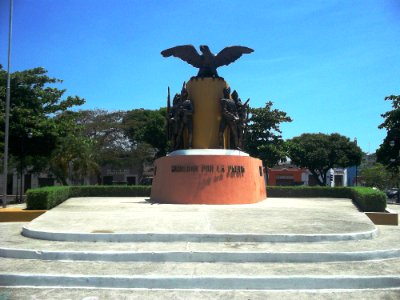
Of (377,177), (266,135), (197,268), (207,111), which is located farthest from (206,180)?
(377,177)

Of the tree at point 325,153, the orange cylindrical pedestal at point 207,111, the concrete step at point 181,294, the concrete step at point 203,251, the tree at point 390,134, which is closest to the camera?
the concrete step at point 181,294

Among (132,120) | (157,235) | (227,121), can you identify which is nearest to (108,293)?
(157,235)

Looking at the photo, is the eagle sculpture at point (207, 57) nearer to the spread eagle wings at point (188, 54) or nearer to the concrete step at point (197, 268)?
the spread eagle wings at point (188, 54)

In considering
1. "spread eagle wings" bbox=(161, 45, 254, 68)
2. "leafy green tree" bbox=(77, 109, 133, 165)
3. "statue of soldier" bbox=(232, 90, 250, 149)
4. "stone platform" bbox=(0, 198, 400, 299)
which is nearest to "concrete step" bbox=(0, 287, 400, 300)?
"stone platform" bbox=(0, 198, 400, 299)

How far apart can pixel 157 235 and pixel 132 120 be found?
3613 centimetres

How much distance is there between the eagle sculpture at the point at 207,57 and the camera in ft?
59.0

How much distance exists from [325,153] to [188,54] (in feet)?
105

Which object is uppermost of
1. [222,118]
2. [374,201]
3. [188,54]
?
[188,54]

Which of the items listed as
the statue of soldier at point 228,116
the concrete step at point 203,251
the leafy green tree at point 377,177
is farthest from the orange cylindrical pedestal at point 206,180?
the leafy green tree at point 377,177

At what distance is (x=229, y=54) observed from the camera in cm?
1809

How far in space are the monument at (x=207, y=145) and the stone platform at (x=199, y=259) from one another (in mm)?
4778

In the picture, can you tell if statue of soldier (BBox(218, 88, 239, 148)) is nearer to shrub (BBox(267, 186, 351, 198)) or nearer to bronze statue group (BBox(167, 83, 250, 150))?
bronze statue group (BBox(167, 83, 250, 150))

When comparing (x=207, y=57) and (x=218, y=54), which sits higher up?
(x=218, y=54)

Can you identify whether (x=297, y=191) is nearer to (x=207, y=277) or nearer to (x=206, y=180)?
(x=206, y=180)
